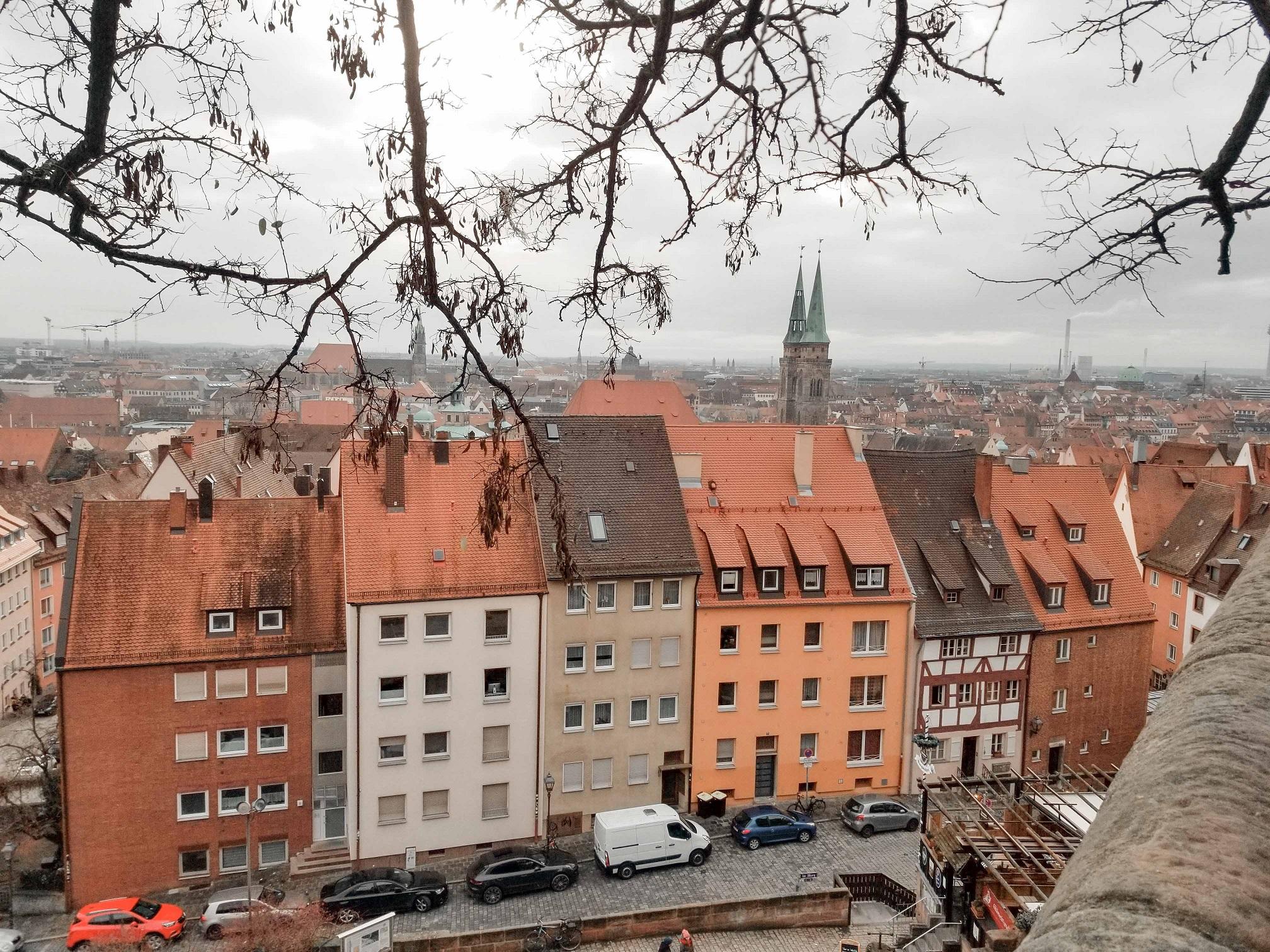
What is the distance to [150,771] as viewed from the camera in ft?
78.7

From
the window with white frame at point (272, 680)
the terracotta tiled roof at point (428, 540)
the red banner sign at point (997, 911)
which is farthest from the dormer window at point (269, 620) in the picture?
the red banner sign at point (997, 911)

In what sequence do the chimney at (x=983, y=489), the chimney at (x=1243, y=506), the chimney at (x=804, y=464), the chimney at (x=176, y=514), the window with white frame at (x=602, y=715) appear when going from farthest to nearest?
the chimney at (x=1243, y=506) < the chimney at (x=983, y=489) < the chimney at (x=804, y=464) < the window with white frame at (x=602, y=715) < the chimney at (x=176, y=514)

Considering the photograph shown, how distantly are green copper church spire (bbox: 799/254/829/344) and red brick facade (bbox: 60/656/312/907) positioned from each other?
107354 millimetres

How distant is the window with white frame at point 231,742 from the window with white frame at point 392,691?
366cm

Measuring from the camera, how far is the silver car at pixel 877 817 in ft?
88.3

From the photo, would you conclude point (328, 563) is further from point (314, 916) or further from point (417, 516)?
point (314, 916)

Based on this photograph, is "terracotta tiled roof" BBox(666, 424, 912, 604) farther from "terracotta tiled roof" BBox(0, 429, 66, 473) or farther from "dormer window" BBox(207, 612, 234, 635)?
"terracotta tiled roof" BBox(0, 429, 66, 473)

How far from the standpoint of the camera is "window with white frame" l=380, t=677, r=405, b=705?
24969 millimetres

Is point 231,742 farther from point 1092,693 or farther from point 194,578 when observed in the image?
point 1092,693

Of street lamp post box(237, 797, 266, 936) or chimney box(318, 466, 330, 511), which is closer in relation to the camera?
street lamp post box(237, 797, 266, 936)

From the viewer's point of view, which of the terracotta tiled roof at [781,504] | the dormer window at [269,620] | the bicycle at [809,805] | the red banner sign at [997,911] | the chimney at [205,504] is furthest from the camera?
the terracotta tiled roof at [781,504]

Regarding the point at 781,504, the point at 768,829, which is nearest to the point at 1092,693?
the point at 781,504

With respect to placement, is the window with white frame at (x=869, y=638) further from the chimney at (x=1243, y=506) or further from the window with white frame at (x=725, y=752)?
the chimney at (x=1243, y=506)

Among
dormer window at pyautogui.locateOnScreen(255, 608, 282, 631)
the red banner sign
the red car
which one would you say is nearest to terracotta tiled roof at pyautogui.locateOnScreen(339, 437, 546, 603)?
dormer window at pyautogui.locateOnScreen(255, 608, 282, 631)
